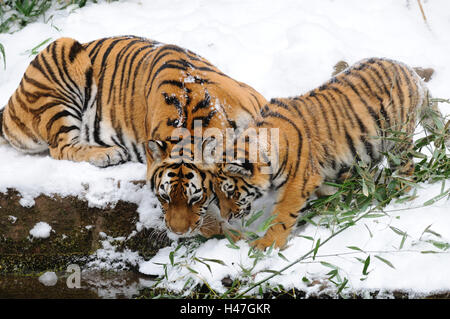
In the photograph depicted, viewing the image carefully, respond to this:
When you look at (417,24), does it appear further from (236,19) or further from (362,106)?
(362,106)

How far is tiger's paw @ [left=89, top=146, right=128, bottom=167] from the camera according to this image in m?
4.33

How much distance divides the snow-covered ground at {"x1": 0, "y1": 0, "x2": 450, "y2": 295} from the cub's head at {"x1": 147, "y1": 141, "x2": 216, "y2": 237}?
0.82 ft

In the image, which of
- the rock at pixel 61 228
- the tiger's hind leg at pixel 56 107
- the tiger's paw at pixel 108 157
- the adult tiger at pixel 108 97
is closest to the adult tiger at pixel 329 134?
the adult tiger at pixel 108 97

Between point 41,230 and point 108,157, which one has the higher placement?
point 108,157

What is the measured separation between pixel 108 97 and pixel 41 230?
1.21m

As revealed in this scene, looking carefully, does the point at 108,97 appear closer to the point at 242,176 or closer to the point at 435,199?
the point at 242,176

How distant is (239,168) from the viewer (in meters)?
3.51

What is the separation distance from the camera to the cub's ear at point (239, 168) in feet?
11.5

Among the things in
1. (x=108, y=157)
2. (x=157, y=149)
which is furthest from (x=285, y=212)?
(x=108, y=157)

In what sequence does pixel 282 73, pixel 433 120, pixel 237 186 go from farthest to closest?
1. pixel 282 73
2. pixel 433 120
3. pixel 237 186

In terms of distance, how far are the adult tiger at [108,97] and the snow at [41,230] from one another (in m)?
0.61

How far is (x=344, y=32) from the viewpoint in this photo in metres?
5.67

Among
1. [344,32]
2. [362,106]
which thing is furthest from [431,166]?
[344,32]

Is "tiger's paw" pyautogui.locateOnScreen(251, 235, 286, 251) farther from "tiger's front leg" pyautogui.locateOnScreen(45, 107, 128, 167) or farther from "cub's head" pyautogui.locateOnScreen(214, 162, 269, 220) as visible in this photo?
"tiger's front leg" pyautogui.locateOnScreen(45, 107, 128, 167)
